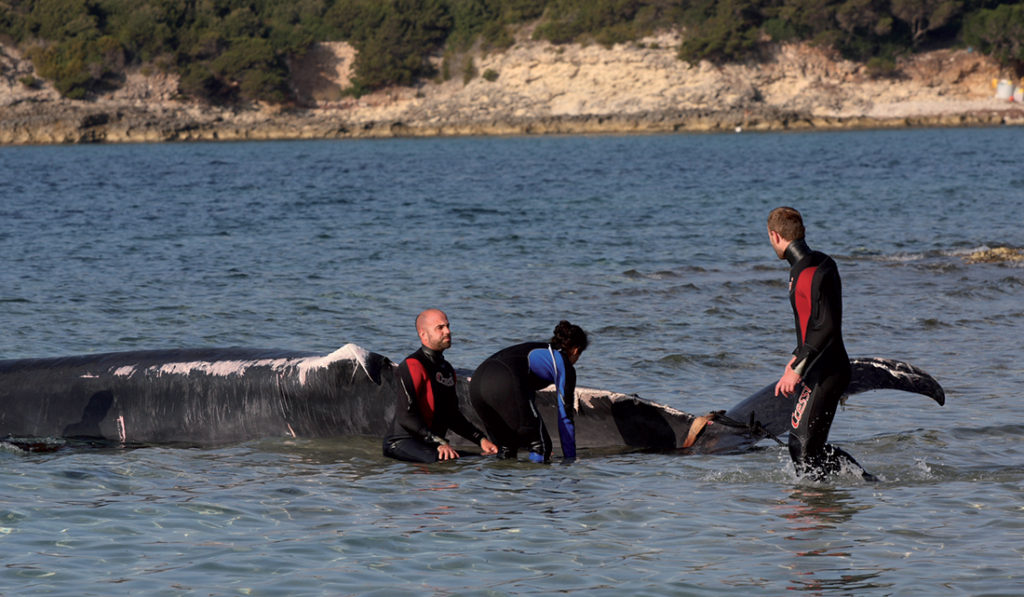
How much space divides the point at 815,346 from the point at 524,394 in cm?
221

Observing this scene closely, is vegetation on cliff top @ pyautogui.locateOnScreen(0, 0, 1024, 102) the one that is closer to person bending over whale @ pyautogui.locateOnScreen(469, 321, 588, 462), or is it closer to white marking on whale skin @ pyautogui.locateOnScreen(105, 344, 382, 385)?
white marking on whale skin @ pyautogui.locateOnScreen(105, 344, 382, 385)

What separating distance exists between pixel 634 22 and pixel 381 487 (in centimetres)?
11169

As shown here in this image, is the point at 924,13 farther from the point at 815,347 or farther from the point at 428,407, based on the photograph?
the point at 815,347

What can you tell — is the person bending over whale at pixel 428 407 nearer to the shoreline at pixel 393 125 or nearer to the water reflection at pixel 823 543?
the water reflection at pixel 823 543

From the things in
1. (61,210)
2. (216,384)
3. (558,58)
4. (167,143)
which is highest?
(558,58)

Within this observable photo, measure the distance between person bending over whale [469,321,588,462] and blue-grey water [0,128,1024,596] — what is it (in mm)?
270

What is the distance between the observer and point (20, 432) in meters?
9.94

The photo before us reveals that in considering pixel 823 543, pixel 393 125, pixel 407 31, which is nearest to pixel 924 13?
pixel 407 31

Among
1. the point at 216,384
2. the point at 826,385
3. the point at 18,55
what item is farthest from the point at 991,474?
the point at 18,55

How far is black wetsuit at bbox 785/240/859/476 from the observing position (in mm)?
7594

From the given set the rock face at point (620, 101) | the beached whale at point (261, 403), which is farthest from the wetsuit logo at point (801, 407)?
the rock face at point (620, 101)

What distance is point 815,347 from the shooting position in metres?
7.64

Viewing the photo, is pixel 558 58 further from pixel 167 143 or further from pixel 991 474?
pixel 991 474

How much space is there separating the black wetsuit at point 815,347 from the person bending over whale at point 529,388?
1.61 m
